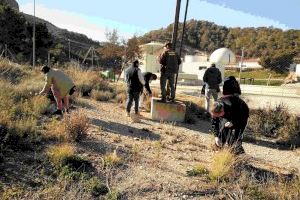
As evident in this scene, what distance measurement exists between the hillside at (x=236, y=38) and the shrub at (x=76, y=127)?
119 ft

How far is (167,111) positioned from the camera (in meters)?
14.1

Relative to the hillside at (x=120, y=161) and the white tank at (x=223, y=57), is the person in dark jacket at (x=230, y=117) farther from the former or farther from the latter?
the white tank at (x=223, y=57)

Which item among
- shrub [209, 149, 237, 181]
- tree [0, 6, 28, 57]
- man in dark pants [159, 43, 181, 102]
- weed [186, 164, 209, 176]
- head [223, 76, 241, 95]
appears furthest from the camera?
tree [0, 6, 28, 57]

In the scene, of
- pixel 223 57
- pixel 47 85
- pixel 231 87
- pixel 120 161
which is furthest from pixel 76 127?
pixel 223 57

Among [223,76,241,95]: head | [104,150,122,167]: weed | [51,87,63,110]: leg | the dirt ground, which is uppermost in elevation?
[223,76,241,95]: head

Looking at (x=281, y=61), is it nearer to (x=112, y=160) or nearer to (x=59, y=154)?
(x=112, y=160)

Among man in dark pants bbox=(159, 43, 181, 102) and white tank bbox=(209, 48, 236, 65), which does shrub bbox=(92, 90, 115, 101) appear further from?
white tank bbox=(209, 48, 236, 65)

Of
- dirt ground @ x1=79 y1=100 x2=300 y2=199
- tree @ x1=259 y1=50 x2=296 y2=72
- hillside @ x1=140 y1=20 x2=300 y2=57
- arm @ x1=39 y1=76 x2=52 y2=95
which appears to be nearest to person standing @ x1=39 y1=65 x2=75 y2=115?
arm @ x1=39 y1=76 x2=52 y2=95

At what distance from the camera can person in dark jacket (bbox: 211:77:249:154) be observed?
935 centimetres

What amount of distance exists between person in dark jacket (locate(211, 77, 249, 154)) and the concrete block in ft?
14.7

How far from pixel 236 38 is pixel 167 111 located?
206 ft

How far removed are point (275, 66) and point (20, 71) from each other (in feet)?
93.3

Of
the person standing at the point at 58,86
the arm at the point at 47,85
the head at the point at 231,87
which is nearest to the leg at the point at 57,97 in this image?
the person standing at the point at 58,86

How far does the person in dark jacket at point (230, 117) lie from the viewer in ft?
30.7
